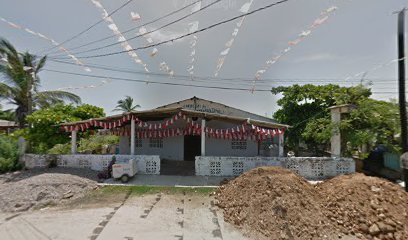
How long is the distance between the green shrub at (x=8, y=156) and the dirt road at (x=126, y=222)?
6315 millimetres

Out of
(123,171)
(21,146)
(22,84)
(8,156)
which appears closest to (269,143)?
(123,171)

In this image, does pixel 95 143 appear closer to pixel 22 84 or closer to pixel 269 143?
pixel 22 84

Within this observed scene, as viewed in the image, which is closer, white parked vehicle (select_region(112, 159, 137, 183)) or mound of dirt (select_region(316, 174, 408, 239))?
mound of dirt (select_region(316, 174, 408, 239))

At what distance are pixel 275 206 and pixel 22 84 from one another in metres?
21.1

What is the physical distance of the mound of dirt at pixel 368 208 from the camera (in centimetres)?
547

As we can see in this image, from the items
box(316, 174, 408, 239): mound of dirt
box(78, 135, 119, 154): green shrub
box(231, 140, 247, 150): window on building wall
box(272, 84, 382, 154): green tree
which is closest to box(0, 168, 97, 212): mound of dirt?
box(78, 135, 119, 154): green shrub

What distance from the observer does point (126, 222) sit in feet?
19.4

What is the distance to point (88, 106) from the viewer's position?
51.7ft

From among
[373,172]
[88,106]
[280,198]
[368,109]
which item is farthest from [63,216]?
[373,172]

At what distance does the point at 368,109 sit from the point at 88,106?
56.6 feet

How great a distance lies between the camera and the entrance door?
15.0 metres

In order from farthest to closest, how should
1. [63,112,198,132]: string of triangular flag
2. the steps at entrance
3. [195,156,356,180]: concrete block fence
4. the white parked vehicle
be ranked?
the steps at entrance, [63,112,198,132]: string of triangular flag, [195,156,356,180]: concrete block fence, the white parked vehicle

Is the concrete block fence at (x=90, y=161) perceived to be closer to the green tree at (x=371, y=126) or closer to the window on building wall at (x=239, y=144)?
the window on building wall at (x=239, y=144)

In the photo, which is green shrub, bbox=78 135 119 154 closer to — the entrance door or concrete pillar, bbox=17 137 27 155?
concrete pillar, bbox=17 137 27 155
